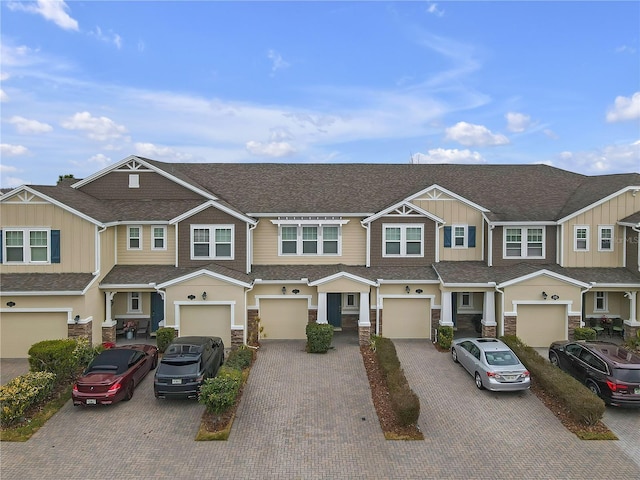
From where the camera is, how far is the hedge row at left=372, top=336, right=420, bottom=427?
12.3 m

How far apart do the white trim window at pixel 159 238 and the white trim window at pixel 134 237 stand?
0.63 m

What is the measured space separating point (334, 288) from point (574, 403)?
1037 cm

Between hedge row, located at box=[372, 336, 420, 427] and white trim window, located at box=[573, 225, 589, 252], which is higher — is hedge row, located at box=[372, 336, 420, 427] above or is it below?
below

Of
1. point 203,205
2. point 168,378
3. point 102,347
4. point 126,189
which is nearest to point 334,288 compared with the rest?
point 203,205

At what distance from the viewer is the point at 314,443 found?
11773 mm

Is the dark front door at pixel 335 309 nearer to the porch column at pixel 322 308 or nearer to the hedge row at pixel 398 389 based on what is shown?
the porch column at pixel 322 308

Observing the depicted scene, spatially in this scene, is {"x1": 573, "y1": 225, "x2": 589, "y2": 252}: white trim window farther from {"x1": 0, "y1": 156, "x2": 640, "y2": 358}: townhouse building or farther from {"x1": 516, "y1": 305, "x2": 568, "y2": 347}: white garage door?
{"x1": 516, "y1": 305, "x2": 568, "y2": 347}: white garage door

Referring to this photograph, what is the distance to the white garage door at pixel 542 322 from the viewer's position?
20188 millimetres

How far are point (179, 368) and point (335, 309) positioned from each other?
10.1 metres

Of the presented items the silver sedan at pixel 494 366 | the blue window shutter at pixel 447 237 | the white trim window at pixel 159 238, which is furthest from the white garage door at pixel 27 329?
the blue window shutter at pixel 447 237

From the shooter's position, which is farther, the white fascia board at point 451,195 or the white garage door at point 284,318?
the white fascia board at point 451,195

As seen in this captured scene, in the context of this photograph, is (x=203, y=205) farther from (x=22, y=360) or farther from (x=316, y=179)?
(x=22, y=360)

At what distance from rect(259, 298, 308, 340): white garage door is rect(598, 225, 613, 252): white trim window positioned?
15151 millimetres

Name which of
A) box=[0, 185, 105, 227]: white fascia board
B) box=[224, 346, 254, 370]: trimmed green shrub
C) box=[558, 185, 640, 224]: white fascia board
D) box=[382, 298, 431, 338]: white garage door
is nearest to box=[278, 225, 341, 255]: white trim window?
box=[382, 298, 431, 338]: white garage door
